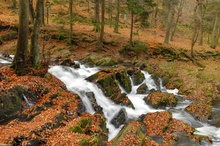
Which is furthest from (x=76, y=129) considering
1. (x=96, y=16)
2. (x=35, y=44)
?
(x=96, y=16)

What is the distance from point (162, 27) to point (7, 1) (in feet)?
95.3

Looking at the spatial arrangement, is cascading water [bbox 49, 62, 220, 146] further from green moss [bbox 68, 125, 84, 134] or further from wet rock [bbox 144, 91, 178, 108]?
green moss [bbox 68, 125, 84, 134]

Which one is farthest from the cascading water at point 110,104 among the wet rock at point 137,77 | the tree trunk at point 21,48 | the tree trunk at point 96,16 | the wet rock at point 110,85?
the tree trunk at point 96,16

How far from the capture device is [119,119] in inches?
455

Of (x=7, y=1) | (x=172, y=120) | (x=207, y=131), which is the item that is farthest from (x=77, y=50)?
(x=7, y=1)

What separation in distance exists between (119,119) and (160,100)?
14.0ft

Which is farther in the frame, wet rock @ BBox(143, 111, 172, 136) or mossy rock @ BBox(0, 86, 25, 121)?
wet rock @ BBox(143, 111, 172, 136)

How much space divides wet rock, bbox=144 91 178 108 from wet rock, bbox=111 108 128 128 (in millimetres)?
3194

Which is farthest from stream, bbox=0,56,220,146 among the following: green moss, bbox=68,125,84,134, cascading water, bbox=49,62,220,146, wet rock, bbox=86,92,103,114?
green moss, bbox=68,125,84,134

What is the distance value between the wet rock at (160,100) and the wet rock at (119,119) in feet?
10.5

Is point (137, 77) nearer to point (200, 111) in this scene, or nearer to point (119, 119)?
point (200, 111)

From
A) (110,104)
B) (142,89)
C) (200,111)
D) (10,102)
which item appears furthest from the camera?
(142,89)

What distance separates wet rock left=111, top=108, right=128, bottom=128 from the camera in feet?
37.2

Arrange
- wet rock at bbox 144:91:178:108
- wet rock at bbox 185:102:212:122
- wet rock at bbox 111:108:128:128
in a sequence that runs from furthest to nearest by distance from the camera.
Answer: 1. wet rock at bbox 144:91:178:108
2. wet rock at bbox 185:102:212:122
3. wet rock at bbox 111:108:128:128
